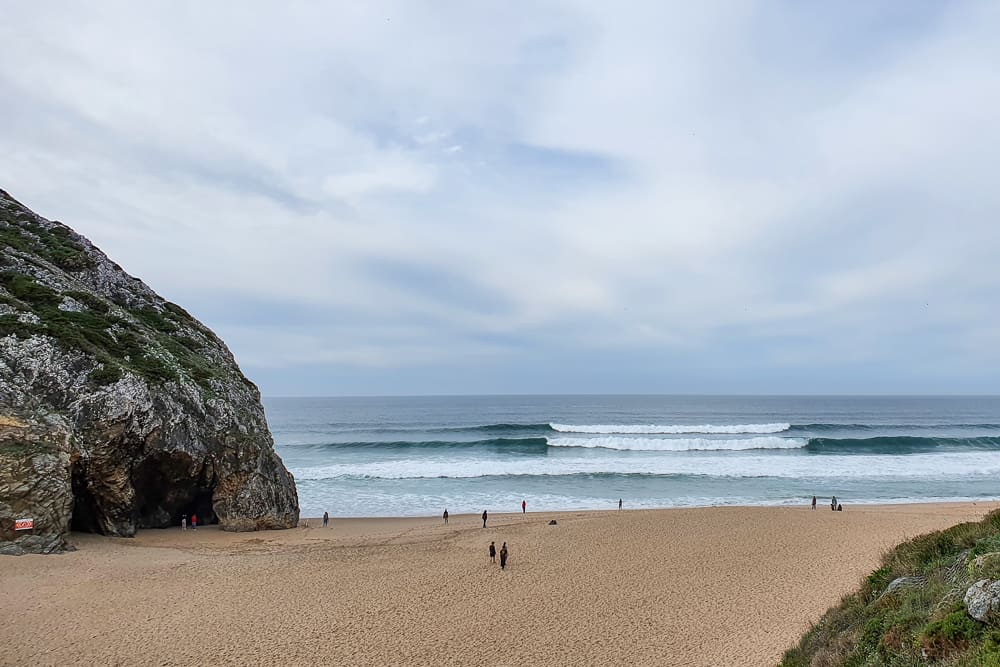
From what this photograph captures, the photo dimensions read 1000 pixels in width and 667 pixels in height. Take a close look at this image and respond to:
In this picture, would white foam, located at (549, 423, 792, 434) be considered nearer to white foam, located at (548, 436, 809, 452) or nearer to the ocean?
the ocean

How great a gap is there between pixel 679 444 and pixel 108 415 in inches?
1849

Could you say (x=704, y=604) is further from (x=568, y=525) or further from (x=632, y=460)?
(x=632, y=460)

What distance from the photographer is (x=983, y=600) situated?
5.21m

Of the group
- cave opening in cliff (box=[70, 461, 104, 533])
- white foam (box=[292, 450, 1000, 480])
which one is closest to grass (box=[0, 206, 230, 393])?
cave opening in cliff (box=[70, 461, 104, 533])

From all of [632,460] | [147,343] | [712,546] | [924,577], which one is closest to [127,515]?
[147,343]

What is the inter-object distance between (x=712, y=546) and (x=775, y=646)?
835cm

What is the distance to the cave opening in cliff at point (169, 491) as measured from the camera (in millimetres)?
21000

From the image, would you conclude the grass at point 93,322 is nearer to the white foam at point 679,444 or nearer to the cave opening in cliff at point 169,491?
the cave opening in cliff at point 169,491

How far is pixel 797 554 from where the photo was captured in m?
18.8

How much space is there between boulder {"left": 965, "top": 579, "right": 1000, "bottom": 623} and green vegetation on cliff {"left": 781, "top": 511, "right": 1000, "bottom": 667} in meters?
0.09

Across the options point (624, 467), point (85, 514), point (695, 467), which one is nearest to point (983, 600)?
point (85, 514)

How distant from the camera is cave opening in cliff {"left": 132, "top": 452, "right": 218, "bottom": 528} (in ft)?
68.9

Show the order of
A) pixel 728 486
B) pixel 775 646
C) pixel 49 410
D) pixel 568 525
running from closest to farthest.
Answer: pixel 775 646, pixel 49 410, pixel 568 525, pixel 728 486

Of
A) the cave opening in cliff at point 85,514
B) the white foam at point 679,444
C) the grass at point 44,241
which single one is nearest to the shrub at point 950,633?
the cave opening in cliff at point 85,514
